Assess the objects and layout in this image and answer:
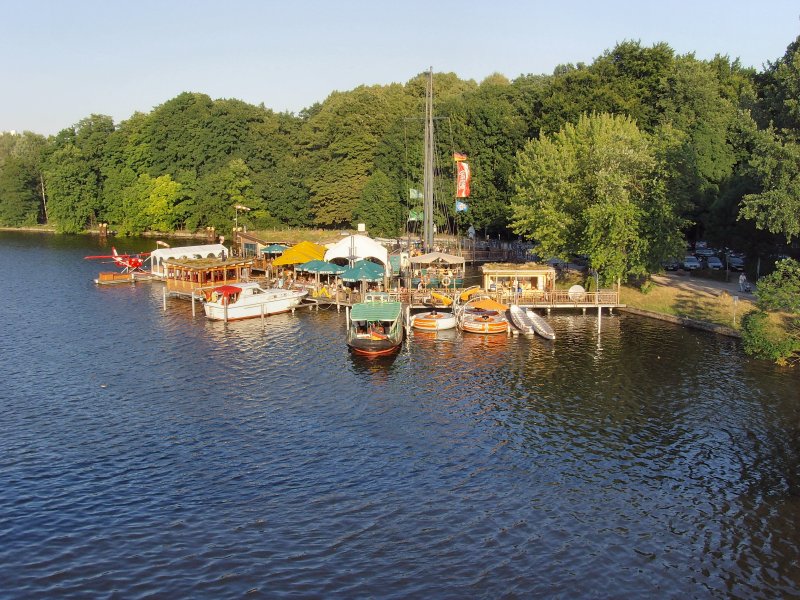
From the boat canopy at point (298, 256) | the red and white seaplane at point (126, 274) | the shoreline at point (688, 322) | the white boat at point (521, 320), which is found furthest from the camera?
the red and white seaplane at point (126, 274)

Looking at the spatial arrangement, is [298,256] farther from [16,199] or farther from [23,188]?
[23,188]

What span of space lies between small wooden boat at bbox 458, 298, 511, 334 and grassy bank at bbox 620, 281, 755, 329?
13735 mm

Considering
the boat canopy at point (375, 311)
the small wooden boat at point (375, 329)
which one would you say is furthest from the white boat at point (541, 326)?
the boat canopy at point (375, 311)

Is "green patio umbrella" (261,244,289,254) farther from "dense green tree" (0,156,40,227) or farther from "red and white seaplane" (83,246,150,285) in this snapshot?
"dense green tree" (0,156,40,227)

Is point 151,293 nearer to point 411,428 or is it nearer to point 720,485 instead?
point 411,428

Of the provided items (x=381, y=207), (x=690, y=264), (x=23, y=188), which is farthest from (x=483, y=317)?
(x=23, y=188)

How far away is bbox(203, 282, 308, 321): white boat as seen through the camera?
60781 mm

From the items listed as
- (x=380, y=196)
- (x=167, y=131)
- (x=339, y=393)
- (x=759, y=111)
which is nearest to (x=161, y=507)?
(x=339, y=393)

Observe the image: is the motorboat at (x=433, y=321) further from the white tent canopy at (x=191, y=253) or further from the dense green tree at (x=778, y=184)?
the white tent canopy at (x=191, y=253)

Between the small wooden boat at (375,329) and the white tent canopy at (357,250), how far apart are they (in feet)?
51.0

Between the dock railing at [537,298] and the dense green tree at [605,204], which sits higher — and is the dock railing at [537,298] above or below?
below

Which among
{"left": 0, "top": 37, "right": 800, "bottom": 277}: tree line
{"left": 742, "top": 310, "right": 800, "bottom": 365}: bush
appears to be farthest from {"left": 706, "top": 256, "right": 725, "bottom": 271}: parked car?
{"left": 742, "top": 310, "right": 800, "bottom": 365}: bush

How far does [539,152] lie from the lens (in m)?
77.7

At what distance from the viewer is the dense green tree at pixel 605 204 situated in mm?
61781
